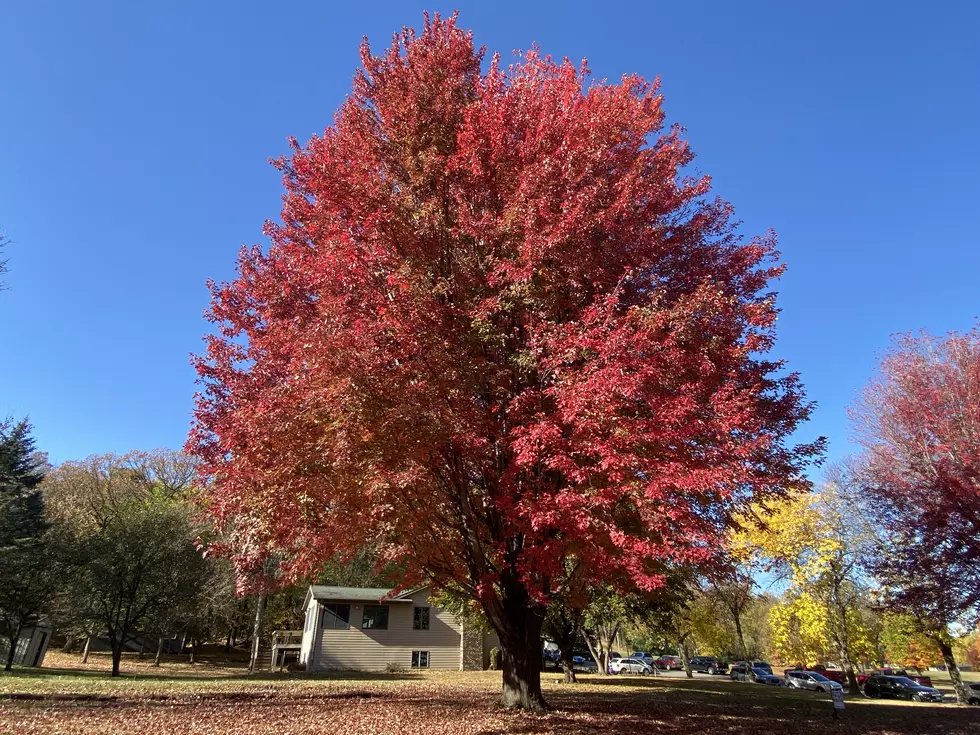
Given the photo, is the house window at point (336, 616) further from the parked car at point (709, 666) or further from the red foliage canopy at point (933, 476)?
the parked car at point (709, 666)

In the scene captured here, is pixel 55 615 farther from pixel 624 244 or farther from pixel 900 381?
pixel 900 381

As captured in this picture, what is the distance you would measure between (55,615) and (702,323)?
35101 mm

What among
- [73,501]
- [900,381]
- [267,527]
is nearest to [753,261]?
[267,527]

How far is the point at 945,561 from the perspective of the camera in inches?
777

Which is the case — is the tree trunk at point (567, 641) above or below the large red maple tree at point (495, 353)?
below

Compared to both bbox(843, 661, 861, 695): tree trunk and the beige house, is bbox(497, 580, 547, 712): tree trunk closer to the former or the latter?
the beige house

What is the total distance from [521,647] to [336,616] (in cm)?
2357

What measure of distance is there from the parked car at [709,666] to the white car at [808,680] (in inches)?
895

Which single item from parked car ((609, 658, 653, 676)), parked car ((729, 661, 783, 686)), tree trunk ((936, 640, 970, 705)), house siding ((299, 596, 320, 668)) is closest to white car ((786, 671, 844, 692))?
parked car ((729, 661, 783, 686))

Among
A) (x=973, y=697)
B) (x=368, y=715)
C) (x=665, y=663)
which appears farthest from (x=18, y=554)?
(x=665, y=663)

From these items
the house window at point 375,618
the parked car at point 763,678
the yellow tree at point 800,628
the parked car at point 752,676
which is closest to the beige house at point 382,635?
the house window at point 375,618

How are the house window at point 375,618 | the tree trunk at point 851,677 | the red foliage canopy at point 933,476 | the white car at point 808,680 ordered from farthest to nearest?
the white car at point 808,680, the house window at point 375,618, the tree trunk at point 851,677, the red foliage canopy at point 933,476

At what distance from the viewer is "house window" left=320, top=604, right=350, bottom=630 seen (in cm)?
3069

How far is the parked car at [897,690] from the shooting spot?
31.6 m
